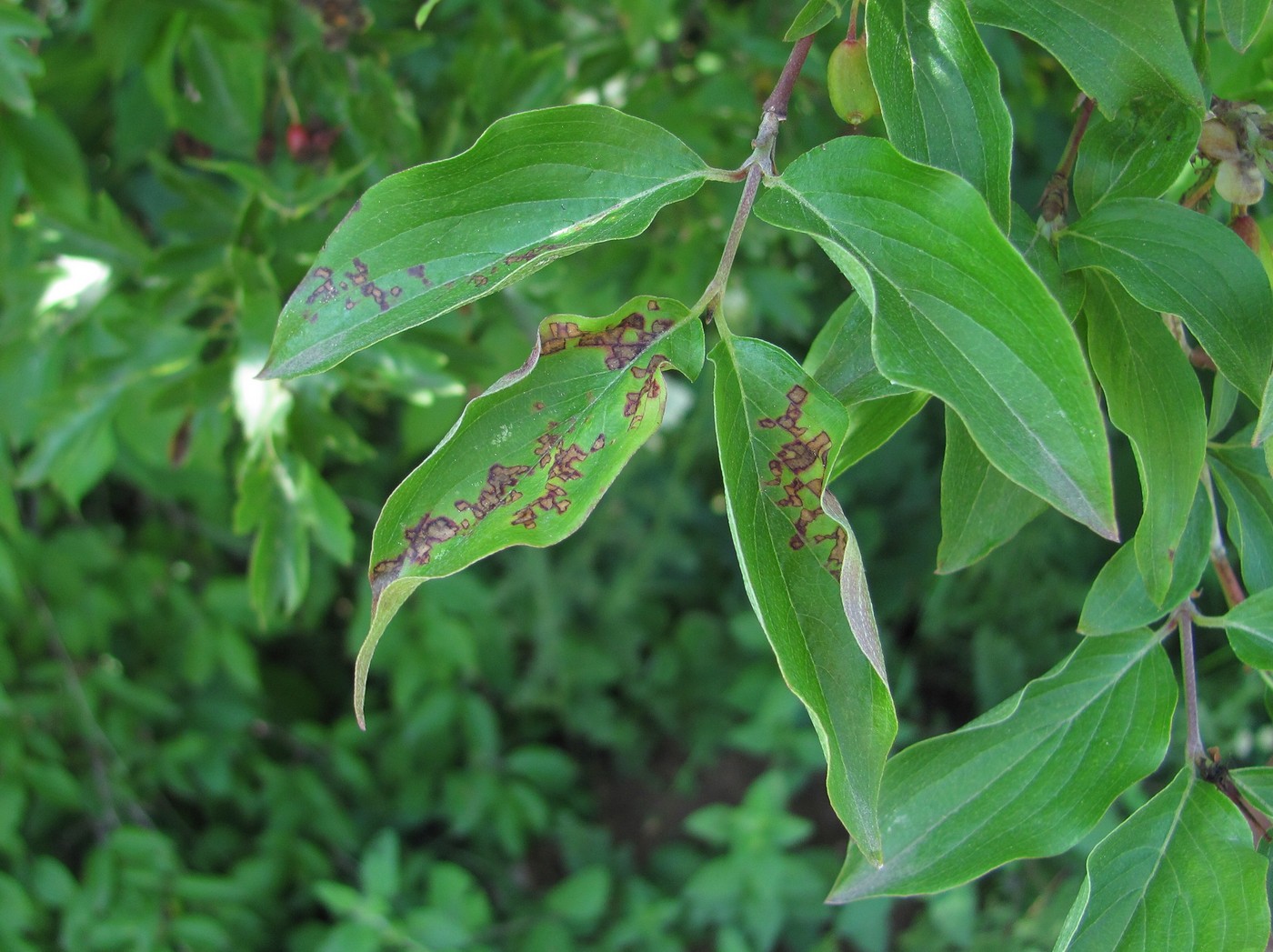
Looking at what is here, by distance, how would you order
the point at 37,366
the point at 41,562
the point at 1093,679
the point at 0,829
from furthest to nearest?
the point at 41,562, the point at 0,829, the point at 37,366, the point at 1093,679

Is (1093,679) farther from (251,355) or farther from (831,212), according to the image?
(251,355)

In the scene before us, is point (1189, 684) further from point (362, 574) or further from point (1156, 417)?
point (362, 574)

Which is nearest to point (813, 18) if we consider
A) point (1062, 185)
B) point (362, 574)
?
point (1062, 185)

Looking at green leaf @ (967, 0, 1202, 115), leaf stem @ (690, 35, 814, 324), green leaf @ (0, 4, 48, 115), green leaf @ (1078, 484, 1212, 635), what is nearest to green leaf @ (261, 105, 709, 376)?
leaf stem @ (690, 35, 814, 324)

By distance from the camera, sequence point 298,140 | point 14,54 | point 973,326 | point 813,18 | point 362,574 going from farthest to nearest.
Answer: point 362,574, point 298,140, point 14,54, point 813,18, point 973,326

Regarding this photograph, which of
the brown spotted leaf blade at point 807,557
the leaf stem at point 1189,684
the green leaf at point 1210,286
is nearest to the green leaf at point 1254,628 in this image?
the leaf stem at point 1189,684

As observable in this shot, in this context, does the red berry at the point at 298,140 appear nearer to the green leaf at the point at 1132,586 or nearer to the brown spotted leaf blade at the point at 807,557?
the brown spotted leaf blade at the point at 807,557

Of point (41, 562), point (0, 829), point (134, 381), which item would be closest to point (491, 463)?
point (134, 381)
